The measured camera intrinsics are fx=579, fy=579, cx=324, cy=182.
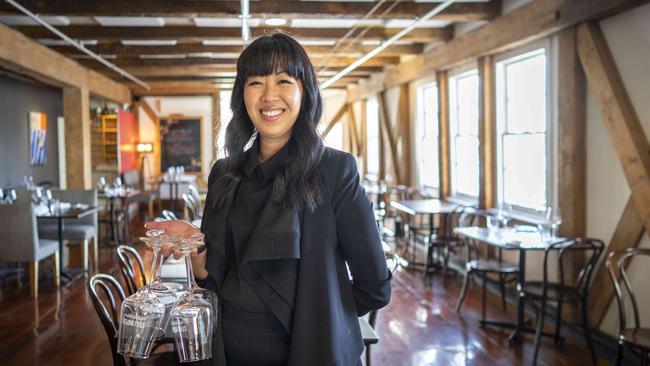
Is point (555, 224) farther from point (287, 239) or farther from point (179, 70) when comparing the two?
point (179, 70)

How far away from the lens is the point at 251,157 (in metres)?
1.43

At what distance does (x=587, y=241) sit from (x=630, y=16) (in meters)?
1.75

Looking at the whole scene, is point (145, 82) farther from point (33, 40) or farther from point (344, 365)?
point (344, 365)

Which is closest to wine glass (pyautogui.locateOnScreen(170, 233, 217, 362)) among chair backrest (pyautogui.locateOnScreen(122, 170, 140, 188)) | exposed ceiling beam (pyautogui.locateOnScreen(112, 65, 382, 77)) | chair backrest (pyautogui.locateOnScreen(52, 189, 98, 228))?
chair backrest (pyautogui.locateOnScreen(52, 189, 98, 228))

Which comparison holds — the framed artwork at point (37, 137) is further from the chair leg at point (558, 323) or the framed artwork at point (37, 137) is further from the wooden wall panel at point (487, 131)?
the chair leg at point (558, 323)

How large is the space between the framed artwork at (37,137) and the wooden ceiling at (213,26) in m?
2.30

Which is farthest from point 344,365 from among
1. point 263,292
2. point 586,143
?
point 586,143

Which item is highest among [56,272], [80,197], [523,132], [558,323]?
[523,132]

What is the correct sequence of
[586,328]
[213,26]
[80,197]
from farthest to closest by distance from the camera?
[80,197]
[213,26]
[586,328]

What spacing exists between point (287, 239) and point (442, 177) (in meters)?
7.43

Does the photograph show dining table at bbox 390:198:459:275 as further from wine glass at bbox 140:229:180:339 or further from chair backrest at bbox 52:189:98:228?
wine glass at bbox 140:229:180:339

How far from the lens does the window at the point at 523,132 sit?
5.92 m

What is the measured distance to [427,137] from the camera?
376 inches

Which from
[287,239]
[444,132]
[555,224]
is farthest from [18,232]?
[287,239]
